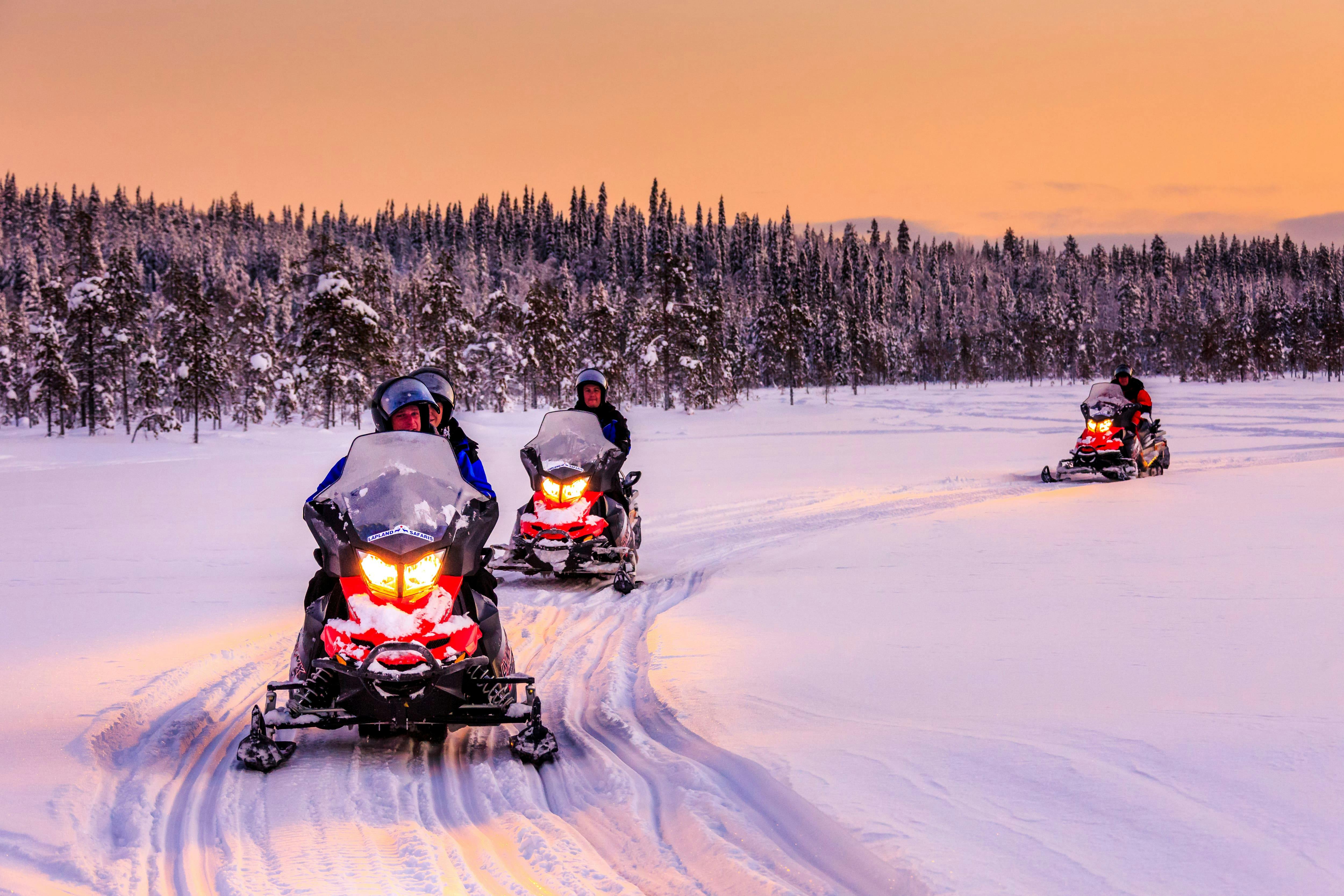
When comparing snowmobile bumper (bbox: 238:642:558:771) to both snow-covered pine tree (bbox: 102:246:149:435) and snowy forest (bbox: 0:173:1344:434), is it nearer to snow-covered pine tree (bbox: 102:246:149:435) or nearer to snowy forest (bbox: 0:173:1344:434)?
snowy forest (bbox: 0:173:1344:434)

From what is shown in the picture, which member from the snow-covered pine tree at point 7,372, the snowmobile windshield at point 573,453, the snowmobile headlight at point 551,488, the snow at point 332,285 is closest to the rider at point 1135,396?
the snowmobile windshield at point 573,453

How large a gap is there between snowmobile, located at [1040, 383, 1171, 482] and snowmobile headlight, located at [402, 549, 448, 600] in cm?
1641

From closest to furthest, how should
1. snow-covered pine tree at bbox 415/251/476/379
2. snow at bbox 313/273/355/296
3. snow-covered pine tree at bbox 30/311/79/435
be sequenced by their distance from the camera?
snow at bbox 313/273/355/296, snow-covered pine tree at bbox 30/311/79/435, snow-covered pine tree at bbox 415/251/476/379

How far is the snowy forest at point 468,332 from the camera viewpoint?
51.1 m

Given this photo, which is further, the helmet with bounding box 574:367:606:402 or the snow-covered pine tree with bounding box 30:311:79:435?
the snow-covered pine tree with bounding box 30:311:79:435

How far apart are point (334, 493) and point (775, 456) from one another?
23986 mm

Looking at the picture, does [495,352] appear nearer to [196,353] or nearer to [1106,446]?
[196,353]

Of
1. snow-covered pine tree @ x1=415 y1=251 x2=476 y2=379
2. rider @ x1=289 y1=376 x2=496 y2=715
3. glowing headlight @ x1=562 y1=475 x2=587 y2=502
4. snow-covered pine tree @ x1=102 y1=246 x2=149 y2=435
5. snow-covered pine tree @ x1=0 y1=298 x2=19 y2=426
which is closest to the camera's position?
rider @ x1=289 y1=376 x2=496 y2=715

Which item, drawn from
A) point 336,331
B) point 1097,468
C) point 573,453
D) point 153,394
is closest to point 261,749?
point 573,453

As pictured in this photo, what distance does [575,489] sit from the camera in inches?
386

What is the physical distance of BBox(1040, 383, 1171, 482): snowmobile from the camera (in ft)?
61.7

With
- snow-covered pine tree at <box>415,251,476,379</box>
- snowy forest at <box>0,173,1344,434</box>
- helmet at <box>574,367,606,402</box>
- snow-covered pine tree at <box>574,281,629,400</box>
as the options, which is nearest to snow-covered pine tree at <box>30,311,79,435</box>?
snowy forest at <box>0,173,1344,434</box>

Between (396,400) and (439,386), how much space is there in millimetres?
1364

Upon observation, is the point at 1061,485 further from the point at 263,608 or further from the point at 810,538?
the point at 263,608
